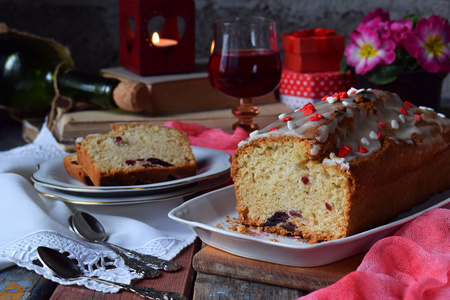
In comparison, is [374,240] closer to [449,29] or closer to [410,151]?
[410,151]

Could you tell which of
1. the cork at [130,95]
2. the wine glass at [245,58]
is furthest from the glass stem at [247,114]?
the cork at [130,95]

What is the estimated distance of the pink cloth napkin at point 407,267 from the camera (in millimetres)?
1381

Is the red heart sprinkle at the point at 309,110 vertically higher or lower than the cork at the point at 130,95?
higher

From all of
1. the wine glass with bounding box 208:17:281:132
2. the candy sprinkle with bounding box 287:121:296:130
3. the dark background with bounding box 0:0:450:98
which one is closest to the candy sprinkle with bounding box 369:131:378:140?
the candy sprinkle with bounding box 287:121:296:130

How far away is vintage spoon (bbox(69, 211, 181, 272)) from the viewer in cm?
165

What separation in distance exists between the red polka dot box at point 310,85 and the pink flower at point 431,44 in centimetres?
47

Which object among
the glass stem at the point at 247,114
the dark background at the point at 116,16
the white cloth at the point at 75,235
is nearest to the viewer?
the white cloth at the point at 75,235

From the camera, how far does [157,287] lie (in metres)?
1.54

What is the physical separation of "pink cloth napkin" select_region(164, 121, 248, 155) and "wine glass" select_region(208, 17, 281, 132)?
212 millimetres

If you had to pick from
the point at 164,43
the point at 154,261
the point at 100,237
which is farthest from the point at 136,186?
the point at 164,43

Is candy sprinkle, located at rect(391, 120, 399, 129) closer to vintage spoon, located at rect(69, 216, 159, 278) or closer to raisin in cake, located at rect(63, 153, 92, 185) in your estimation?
vintage spoon, located at rect(69, 216, 159, 278)

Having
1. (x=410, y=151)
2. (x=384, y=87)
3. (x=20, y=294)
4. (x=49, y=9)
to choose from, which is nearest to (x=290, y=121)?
(x=410, y=151)

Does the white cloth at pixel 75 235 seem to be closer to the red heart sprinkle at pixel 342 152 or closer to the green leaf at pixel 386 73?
the red heart sprinkle at pixel 342 152

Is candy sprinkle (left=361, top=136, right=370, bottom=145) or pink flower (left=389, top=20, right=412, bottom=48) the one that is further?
pink flower (left=389, top=20, right=412, bottom=48)
